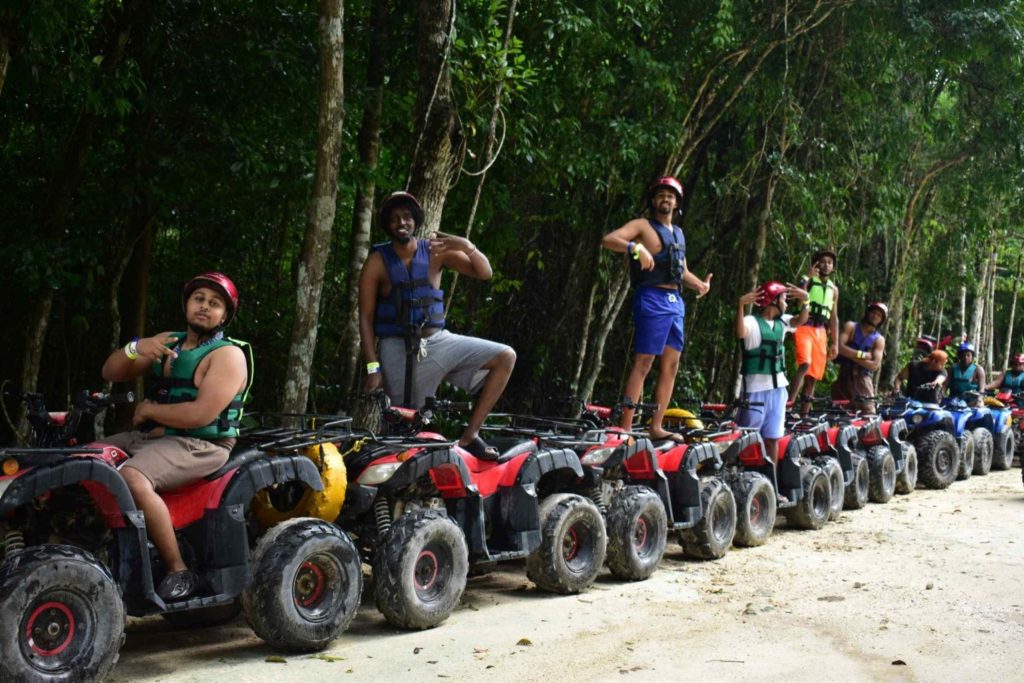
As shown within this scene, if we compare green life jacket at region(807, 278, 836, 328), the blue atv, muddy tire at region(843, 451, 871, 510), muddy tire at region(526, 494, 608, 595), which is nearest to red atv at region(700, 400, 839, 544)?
muddy tire at region(843, 451, 871, 510)

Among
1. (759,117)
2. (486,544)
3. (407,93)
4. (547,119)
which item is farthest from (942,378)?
(486,544)

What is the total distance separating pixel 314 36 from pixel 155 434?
6.46 m

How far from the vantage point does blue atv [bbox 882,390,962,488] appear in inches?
592

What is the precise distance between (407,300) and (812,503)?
18.0ft

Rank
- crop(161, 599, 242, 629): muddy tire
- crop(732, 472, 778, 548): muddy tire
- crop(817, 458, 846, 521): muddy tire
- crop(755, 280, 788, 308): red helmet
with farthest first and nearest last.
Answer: crop(817, 458, 846, 521): muddy tire < crop(755, 280, 788, 308): red helmet < crop(732, 472, 778, 548): muddy tire < crop(161, 599, 242, 629): muddy tire

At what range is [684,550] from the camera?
30.4 ft

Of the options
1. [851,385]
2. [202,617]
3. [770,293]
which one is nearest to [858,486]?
[851,385]

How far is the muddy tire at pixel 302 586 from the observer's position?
5.63 meters

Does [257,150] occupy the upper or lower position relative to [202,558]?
upper

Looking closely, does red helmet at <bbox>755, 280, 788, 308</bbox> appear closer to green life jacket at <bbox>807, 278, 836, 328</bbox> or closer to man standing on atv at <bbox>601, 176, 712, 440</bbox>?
man standing on atv at <bbox>601, 176, 712, 440</bbox>

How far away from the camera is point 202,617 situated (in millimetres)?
6461

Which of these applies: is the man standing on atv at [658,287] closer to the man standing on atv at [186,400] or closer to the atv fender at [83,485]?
the man standing on atv at [186,400]

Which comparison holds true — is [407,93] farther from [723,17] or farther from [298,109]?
[723,17]

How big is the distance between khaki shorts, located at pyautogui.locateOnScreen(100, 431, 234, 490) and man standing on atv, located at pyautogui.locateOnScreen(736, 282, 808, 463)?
6.15 metres
